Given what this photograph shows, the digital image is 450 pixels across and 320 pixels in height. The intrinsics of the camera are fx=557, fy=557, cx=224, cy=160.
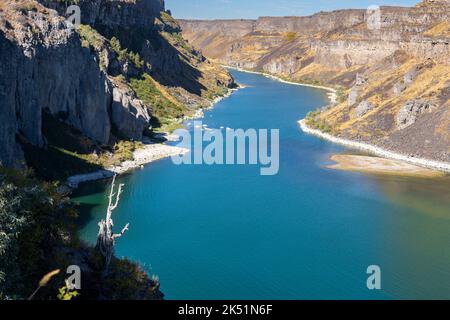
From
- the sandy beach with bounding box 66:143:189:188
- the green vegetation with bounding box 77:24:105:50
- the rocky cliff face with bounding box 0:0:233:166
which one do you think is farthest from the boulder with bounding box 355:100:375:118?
the green vegetation with bounding box 77:24:105:50

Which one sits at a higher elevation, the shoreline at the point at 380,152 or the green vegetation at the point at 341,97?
the green vegetation at the point at 341,97

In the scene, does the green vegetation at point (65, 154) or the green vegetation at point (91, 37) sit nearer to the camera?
the green vegetation at point (65, 154)

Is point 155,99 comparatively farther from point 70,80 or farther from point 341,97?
point 341,97

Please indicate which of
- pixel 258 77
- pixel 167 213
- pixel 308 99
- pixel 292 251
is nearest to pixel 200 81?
pixel 308 99

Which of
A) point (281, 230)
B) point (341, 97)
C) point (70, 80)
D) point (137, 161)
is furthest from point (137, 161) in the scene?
point (341, 97)

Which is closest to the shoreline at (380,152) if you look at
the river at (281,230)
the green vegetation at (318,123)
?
the green vegetation at (318,123)

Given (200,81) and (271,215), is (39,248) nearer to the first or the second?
(271,215)

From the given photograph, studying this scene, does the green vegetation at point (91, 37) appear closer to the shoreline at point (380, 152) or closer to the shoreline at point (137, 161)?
the shoreline at point (137, 161)
